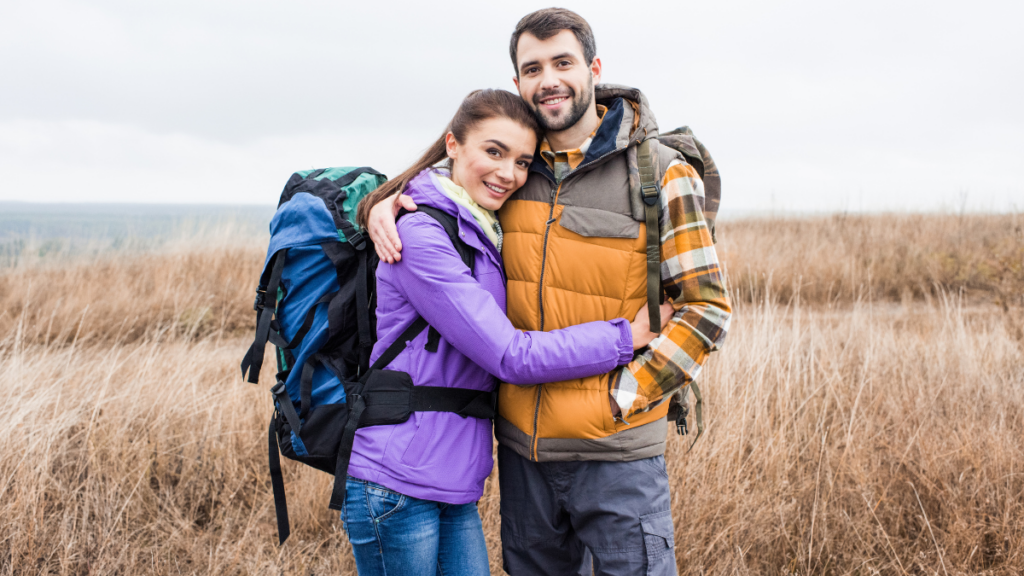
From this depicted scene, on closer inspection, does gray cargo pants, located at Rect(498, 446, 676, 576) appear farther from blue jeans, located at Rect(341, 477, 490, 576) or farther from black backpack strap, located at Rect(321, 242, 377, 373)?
black backpack strap, located at Rect(321, 242, 377, 373)

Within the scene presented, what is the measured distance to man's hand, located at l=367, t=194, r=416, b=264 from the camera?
1553mm

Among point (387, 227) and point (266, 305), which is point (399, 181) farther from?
point (266, 305)

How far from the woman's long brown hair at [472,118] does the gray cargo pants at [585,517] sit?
0.93m

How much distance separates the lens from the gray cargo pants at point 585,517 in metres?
1.69

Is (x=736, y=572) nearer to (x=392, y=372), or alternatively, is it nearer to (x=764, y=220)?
(x=392, y=372)

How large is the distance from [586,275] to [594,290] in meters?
0.05

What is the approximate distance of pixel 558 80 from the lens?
1774 mm

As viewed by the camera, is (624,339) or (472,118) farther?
(472,118)

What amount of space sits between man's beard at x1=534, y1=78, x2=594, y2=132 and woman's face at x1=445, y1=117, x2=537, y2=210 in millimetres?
65

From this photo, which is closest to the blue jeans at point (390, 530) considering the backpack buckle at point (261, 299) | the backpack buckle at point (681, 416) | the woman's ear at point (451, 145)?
the backpack buckle at point (261, 299)

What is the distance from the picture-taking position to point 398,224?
1.61 metres

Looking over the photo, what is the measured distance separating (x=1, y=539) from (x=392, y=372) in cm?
238

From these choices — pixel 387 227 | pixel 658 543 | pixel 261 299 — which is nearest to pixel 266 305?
pixel 261 299

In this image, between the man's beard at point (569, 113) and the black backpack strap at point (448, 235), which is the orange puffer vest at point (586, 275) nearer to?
the man's beard at point (569, 113)
